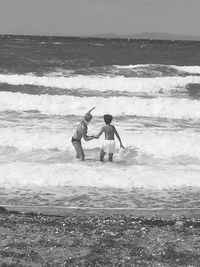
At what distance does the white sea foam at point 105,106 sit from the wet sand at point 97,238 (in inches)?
485

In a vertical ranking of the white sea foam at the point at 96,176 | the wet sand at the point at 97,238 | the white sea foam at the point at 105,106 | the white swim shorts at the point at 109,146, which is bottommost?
the white sea foam at the point at 105,106

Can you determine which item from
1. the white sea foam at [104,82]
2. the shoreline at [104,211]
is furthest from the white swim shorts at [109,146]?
the white sea foam at [104,82]

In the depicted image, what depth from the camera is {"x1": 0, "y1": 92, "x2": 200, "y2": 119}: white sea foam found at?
20203 mm

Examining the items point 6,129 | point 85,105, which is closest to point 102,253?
point 6,129

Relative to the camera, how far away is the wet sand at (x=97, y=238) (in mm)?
5770

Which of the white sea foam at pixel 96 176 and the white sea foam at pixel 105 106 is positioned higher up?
the white sea foam at pixel 96 176

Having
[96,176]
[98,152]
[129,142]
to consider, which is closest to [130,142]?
[129,142]

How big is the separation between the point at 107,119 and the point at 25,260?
617cm

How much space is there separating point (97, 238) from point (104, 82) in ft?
76.0

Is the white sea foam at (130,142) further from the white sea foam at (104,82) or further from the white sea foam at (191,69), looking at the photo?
the white sea foam at (191,69)

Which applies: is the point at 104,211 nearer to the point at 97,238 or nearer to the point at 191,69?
the point at 97,238

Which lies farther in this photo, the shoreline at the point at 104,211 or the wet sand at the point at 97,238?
the shoreline at the point at 104,211

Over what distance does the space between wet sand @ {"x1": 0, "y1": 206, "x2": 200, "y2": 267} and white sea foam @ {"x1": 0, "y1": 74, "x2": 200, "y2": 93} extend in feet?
66.4

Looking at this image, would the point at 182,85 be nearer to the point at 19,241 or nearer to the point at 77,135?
the point at 77,135
